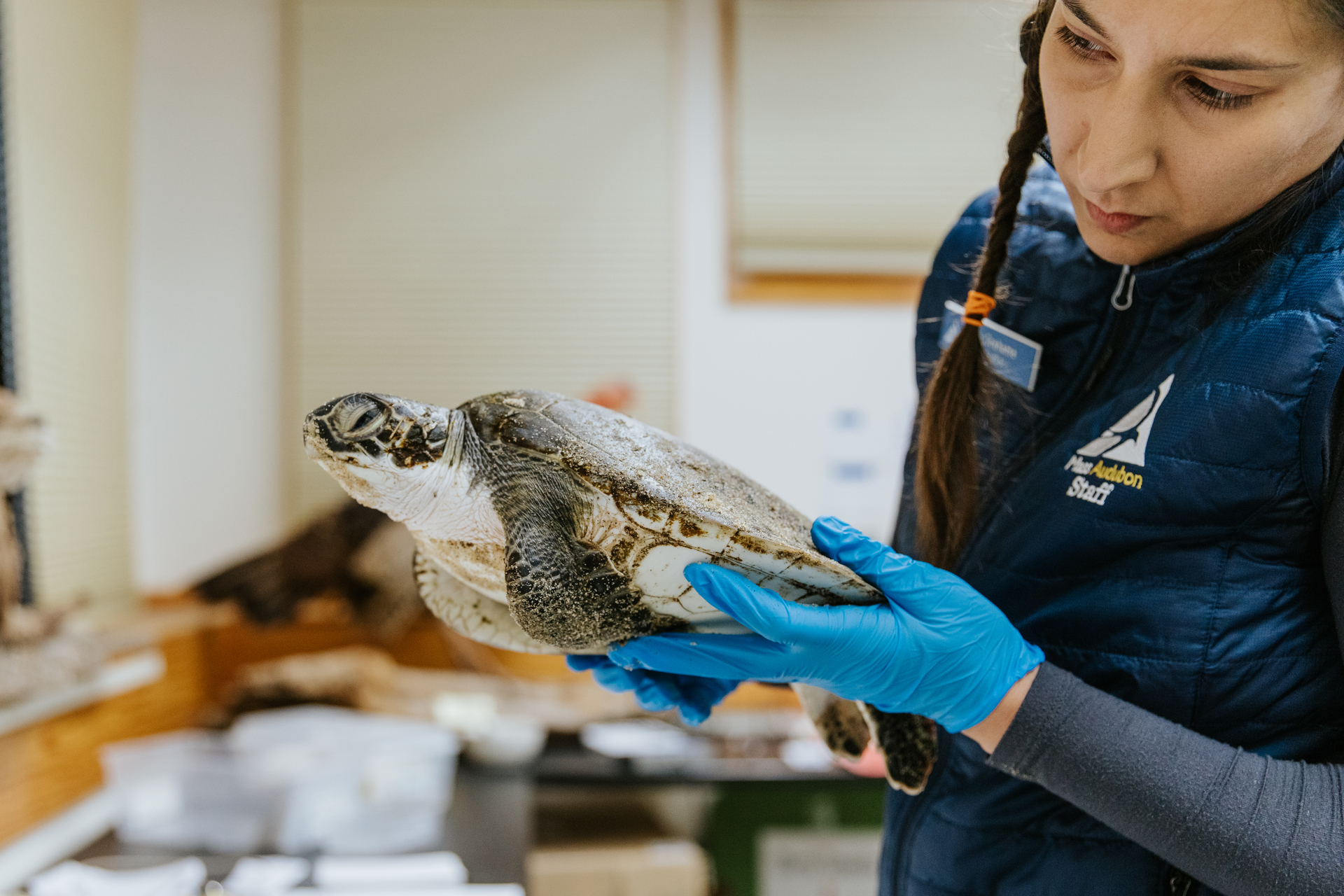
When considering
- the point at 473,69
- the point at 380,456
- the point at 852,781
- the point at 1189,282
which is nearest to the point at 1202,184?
the point at 1189,282

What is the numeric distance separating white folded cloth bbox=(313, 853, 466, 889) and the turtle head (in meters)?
1.07

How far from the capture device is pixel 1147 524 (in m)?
Result: 0.66

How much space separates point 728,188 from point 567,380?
949mm

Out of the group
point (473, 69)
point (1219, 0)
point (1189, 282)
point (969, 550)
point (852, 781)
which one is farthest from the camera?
point (473, 69)

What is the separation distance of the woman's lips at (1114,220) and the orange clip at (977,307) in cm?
10

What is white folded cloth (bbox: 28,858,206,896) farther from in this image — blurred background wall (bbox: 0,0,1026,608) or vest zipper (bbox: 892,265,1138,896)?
blurred background wall (bbox: 0,0,1026,608)

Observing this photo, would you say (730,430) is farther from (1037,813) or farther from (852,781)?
(1037,813)

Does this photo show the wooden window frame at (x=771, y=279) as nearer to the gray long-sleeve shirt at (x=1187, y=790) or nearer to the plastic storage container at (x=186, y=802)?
the plastic storage container at (x=186, y=802)

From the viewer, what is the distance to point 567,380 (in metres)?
3.35

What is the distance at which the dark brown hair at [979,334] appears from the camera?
641 millimetres

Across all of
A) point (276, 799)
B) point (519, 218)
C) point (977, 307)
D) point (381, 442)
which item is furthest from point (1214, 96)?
point (519, 218)

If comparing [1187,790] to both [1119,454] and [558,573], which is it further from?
[558,573]

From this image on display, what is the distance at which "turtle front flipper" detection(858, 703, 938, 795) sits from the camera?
81 cm

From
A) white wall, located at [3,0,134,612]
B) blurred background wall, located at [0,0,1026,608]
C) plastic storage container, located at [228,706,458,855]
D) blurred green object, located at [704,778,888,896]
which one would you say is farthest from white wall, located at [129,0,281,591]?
blurred green object, located at [704,778,888,896]
